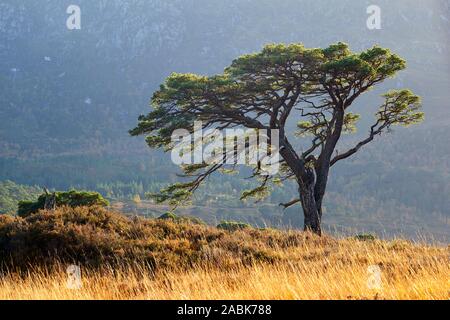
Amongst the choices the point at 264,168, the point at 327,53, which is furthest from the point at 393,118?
the point at 264,168

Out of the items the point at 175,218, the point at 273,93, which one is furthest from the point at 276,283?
the point at 175,218

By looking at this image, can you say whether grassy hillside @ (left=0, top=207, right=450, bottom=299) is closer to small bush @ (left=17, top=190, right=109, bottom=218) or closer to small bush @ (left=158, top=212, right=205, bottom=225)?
small bush @ (left=158, top=212, right=205, bottom=225)

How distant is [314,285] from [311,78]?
18.4 m

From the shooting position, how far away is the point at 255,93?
83.8 feet

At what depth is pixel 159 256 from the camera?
1389 centimetres

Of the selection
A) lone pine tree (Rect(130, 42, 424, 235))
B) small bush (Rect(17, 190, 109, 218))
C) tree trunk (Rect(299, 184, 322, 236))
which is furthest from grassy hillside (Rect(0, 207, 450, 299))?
small bush (Rect(17, 190, 109, 218))

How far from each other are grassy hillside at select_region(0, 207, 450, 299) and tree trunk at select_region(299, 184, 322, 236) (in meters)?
5.52

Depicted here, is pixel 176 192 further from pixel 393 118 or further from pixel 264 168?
pixel 393 118

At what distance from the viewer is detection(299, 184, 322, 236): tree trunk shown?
2423 cm

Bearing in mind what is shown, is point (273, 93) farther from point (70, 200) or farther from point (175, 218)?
point (70, 200)

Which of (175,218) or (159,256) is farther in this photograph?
(175,218)

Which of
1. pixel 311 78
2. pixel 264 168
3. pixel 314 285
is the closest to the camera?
pixel 314 285

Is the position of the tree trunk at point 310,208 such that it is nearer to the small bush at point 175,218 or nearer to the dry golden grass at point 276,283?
the small bush at point 175,218

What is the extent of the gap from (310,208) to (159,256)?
39.6 feet
